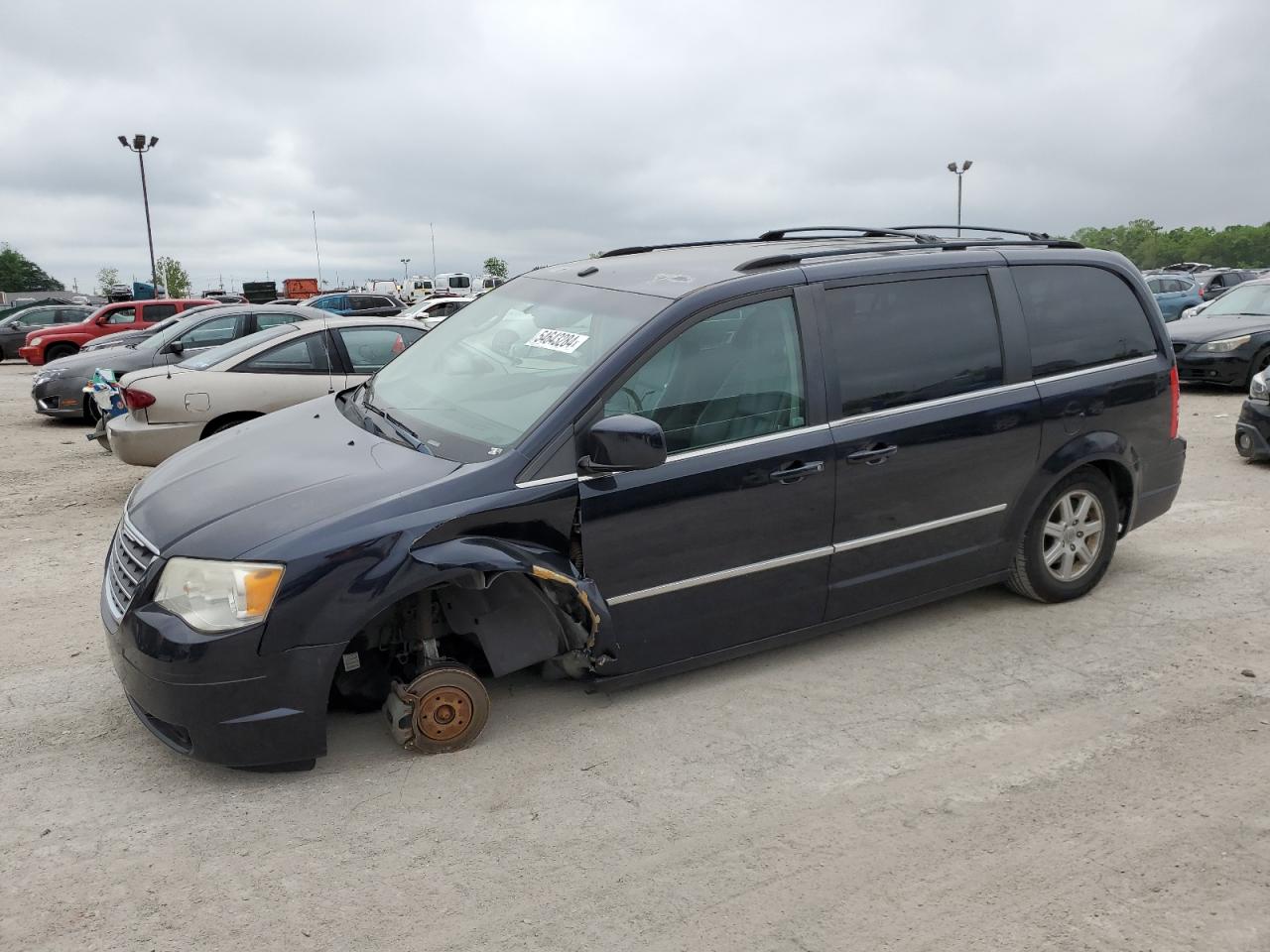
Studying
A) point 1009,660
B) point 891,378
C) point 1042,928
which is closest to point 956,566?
point 1009,660

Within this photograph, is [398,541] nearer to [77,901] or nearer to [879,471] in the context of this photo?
[77,901]

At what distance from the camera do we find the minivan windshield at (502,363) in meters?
4.03

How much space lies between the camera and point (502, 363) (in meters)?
4.50

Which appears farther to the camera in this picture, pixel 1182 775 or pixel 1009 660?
pixel 1009 660

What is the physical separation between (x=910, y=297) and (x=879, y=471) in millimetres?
836

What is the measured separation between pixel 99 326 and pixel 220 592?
2215 centimetres

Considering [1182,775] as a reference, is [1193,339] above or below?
above

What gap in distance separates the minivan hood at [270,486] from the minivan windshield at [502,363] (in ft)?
0.75

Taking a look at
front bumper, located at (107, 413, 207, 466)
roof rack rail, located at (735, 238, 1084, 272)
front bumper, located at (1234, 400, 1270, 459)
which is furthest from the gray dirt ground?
front bumper, located at (1234, 400, 1270, 459)

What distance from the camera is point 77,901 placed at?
3020 mm

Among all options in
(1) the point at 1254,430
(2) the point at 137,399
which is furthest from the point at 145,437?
(1) the point at 1254,430

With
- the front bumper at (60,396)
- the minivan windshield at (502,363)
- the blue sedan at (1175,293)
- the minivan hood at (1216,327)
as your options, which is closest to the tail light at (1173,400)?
the minivan windshield at (502,363)

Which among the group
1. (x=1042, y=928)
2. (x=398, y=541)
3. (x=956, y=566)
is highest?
(x=398, y=541)

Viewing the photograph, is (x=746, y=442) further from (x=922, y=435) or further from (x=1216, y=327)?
(x=1216, y=327)
